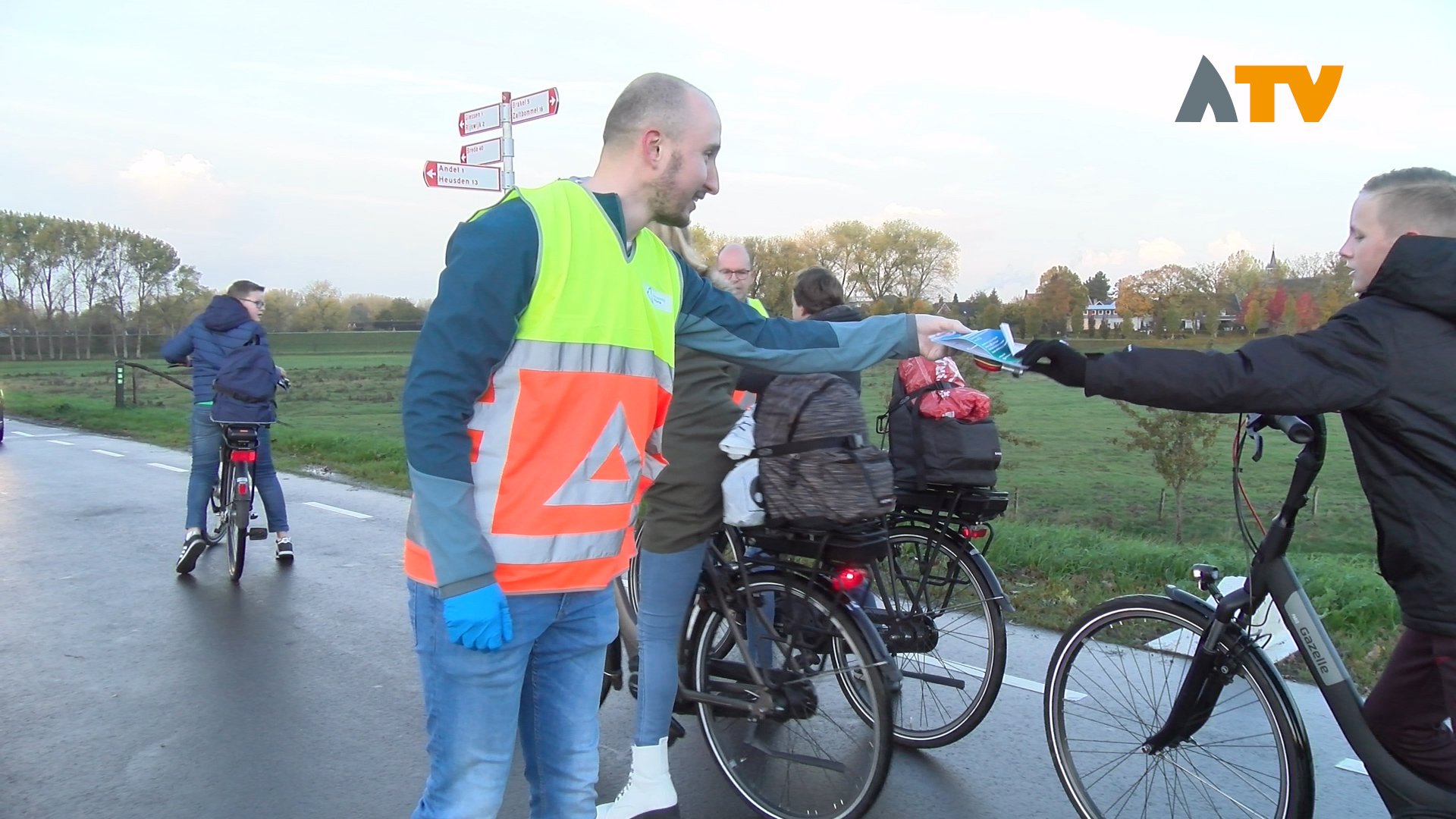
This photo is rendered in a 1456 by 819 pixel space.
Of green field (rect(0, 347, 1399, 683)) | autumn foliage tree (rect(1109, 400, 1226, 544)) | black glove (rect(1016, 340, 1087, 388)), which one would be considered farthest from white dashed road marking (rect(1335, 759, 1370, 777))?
autumn foliage tree (rect(1109, 400, 1226, 544))

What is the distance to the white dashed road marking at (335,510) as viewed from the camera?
9.71 m

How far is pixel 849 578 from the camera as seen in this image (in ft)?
11.7

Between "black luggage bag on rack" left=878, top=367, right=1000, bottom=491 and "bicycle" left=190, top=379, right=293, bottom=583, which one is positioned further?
"bicycle" left=190, top=379, right=293, bottom=583

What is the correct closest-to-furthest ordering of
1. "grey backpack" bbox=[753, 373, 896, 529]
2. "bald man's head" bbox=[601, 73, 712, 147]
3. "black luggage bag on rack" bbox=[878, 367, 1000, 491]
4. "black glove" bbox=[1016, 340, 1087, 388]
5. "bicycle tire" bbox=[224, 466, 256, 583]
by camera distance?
"bald man's head" bbox=[601, 73, 712, 147] → "black glove" bbox=[1016, 340, 1087, 388] → "grey backpack" bbox=[753, 373, 896, 529] → "black luggage bag on rack" bbox=[878, 367, 1000, 491] → "bicycle tire" bbox=[224, 466, 256, 583]

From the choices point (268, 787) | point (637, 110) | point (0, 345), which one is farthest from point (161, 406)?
point (0, 345)

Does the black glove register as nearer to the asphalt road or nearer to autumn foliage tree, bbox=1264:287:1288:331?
the asphalt road

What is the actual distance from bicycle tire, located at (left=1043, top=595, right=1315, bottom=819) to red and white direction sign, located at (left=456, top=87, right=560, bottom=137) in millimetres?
8549

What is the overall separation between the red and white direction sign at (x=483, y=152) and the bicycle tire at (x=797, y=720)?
27.7 ft

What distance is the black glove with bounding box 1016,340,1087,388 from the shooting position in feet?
8.79

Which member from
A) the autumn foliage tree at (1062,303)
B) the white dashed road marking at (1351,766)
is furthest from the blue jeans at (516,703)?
the autumn foliage tree at (1062,303)

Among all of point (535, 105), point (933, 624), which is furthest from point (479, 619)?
point (535, 105)

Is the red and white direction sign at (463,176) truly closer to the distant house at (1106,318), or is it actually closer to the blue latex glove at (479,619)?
the distant house at (1106,318)

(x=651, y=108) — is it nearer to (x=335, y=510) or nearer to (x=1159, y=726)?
(x=1159, y=726)

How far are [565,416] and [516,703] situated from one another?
2.06 feet
